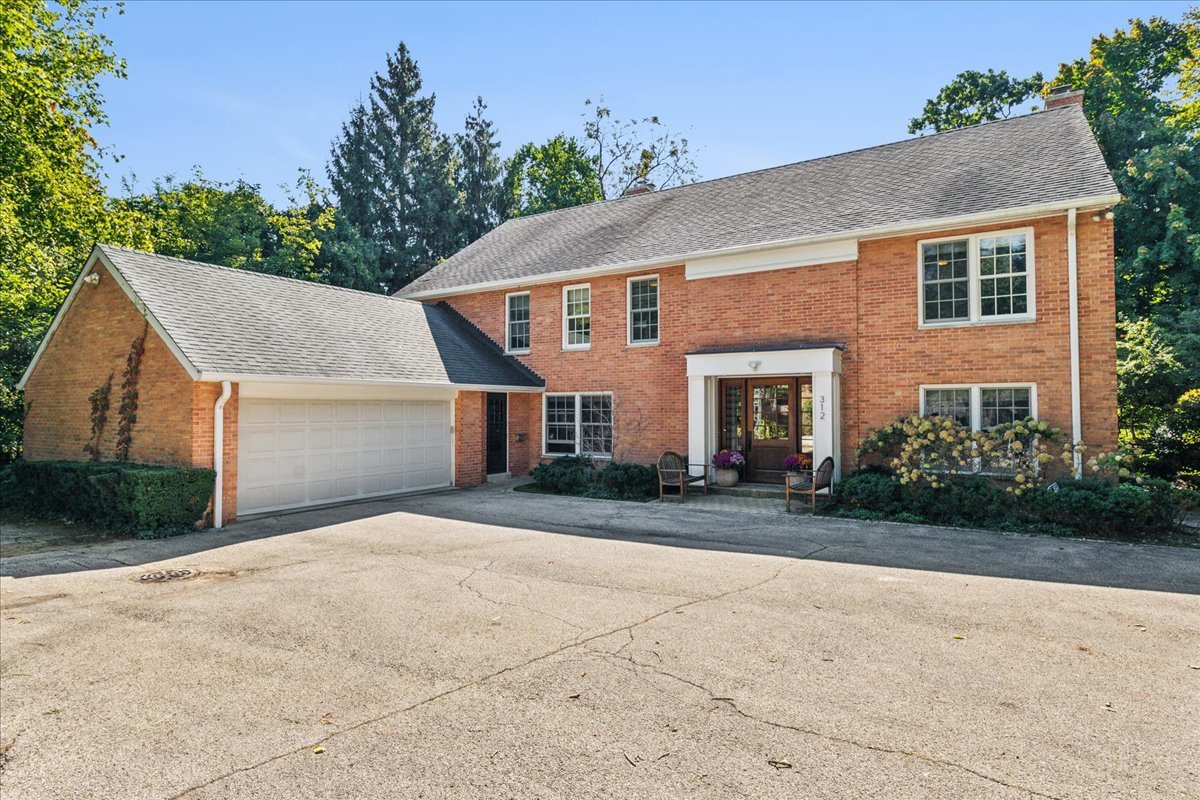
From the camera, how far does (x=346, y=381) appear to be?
41.9ft

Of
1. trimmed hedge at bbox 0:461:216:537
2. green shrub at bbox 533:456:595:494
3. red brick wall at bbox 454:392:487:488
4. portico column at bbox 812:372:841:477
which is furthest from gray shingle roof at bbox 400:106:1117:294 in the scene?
trimmed hedge at bbox 0:461:216:537

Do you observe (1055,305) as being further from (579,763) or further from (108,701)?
(108,701)

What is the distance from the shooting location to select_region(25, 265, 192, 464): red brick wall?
11289mm

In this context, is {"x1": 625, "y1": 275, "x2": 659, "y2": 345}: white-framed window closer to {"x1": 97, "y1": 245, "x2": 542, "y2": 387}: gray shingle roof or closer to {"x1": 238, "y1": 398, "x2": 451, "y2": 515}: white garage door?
{"x1": 97, "y1": 245, "x2": 542, "y2": 387}: gray shingle roof

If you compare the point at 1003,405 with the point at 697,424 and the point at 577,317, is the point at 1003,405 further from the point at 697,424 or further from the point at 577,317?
the point at 577,317

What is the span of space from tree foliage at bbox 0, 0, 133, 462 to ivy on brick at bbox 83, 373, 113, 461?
563 cm

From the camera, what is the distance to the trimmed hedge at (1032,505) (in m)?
9.45

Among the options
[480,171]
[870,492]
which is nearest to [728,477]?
[870,492]

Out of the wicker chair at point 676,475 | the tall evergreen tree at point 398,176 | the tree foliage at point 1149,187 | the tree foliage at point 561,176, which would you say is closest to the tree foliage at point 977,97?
the tree foliage at point 1149,187

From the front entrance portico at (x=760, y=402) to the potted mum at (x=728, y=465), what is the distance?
313mm

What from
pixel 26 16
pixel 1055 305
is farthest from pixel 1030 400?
pixel 26 16

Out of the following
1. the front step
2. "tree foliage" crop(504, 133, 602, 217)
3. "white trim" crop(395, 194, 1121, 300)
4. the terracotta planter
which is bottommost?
the front step

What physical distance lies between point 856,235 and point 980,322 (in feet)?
9.42

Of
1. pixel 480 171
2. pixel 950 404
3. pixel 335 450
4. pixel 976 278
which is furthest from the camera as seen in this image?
pixel 480 171
